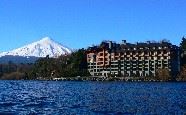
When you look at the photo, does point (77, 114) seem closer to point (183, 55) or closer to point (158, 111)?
point (158, 111)

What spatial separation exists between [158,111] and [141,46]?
15869 cm

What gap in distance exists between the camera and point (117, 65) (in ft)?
645

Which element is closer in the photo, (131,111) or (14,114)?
(14,114)

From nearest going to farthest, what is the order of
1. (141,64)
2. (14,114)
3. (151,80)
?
(14,114) → (151,80) → (141,64)

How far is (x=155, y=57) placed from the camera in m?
184

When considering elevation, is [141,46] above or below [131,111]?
above

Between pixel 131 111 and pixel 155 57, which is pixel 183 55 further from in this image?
pixel 131 111

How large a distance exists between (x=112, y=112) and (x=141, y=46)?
160 meters

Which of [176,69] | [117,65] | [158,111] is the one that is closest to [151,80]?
[176,69]

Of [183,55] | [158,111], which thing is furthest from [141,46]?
[158,111]

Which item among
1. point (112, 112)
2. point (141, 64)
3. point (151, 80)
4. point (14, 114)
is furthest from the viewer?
point (141, 64)

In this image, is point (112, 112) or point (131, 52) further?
point (131, 52)

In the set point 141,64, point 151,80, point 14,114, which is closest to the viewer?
point 14,114

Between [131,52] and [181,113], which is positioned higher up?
[131,52]
